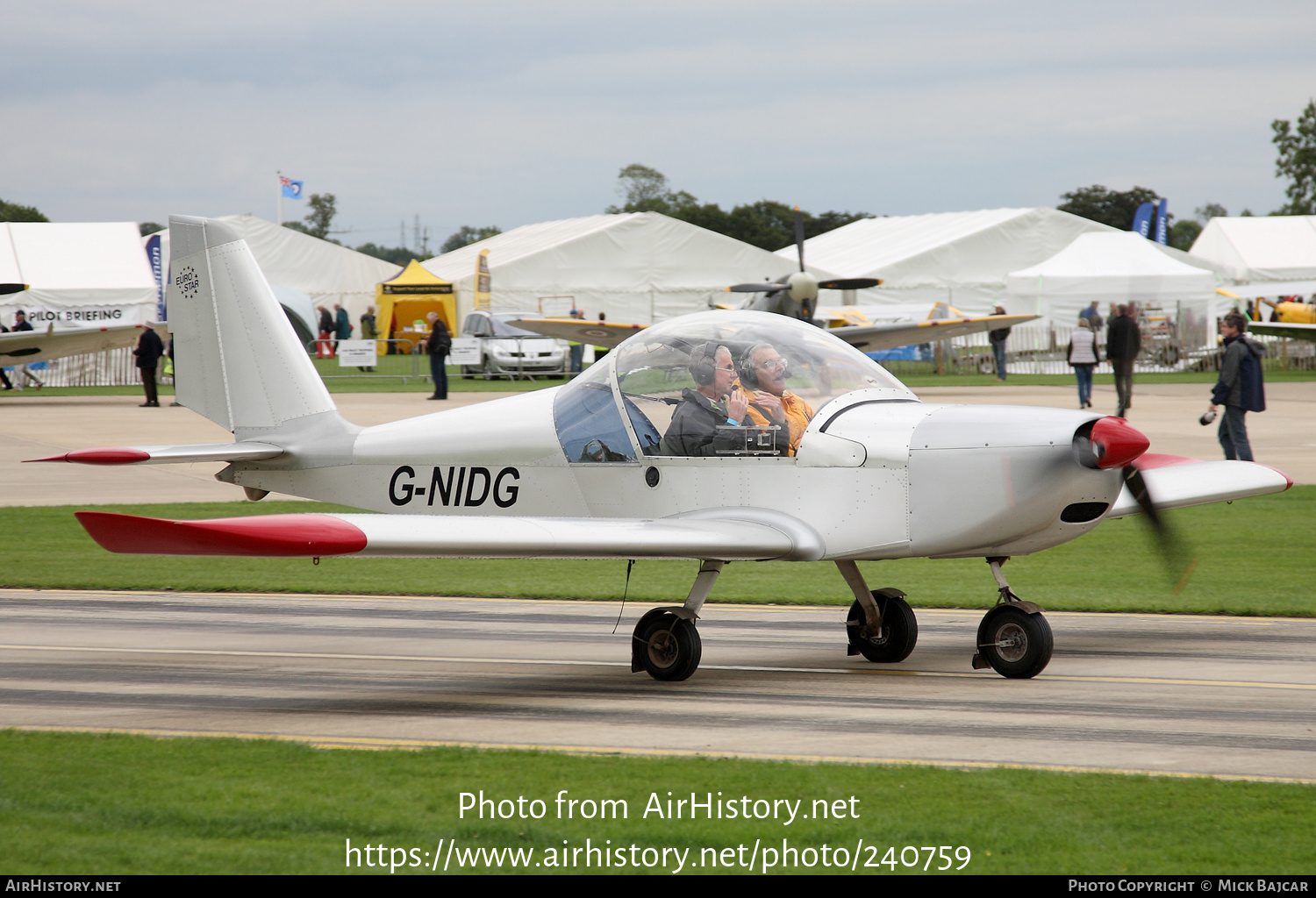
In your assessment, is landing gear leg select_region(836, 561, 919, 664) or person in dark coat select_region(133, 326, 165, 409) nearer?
landing gear leg select_region(836, 561, 919, 664)

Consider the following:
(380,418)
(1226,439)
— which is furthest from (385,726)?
(380,418)

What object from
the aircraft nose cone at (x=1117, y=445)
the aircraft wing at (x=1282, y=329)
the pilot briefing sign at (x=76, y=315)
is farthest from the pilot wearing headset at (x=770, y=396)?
the pilot briefing sign at (x=76, y=315)

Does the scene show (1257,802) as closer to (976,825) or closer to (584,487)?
(976,825)

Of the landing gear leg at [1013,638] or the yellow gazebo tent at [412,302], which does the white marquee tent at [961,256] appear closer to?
the yellow gazebo tent at [412,302]

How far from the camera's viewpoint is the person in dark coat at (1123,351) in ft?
96.1

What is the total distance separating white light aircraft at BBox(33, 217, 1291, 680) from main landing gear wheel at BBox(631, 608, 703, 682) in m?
0.01

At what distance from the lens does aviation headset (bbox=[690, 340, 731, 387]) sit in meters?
8.77

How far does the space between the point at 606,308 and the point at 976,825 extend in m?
57.3

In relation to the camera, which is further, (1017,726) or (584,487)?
(584,487)

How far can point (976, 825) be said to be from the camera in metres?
5.49

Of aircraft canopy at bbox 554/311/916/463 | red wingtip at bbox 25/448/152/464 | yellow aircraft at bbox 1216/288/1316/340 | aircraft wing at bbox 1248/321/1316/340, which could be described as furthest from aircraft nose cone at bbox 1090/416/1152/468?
aircraft wing at bbox 1248/321/1316/340

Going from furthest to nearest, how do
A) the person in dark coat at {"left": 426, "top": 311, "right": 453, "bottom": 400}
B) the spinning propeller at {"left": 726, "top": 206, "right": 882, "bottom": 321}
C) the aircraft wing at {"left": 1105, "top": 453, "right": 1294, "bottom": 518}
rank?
the spinning propeller at {"left": 726, "top": 206, "right": 882, "bottom": 321}
the person in dark coat at {"left": 426, "top": 311, "right": 453, "bottom": 400}
the aircraft wing at {"left": 1105, "top": 453, "right": 1294, "bottom": 518}

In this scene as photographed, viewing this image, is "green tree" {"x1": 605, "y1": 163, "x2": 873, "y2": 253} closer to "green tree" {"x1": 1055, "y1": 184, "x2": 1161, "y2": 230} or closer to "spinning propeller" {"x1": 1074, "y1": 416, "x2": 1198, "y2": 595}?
"green tree" {"x1": 1055, "y1": 184, "x2": 1161, "y2": 230}

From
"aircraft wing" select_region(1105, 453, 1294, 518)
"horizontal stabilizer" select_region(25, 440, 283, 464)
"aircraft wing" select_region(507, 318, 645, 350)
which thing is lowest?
"aircraft wing" select_region(1105, 453, 1294, 518)
